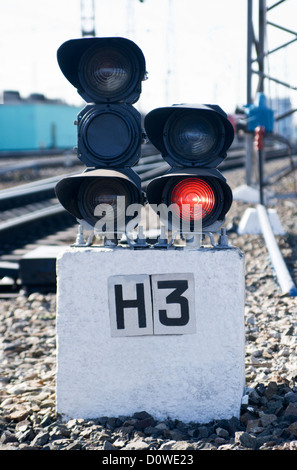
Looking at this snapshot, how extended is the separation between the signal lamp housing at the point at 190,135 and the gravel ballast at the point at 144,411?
1368 millimetres

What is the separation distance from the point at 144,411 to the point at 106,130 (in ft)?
5.04

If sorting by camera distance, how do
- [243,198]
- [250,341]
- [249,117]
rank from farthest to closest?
[243,198] < [249,117] < [250,341]

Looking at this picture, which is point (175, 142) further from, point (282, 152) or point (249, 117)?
point (282, 152)

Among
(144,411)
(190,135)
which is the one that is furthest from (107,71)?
(144,411)

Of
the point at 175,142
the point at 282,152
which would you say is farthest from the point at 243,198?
the point at 282,152

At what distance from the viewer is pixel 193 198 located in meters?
2.83

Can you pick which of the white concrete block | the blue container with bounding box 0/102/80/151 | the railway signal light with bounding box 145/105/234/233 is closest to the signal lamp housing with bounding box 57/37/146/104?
the railway signal light with bounding box 145/105/234/233

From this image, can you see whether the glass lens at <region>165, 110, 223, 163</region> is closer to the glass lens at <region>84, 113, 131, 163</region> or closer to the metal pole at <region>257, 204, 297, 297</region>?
the glass lens at <region>84, 113, 131, 163</region>

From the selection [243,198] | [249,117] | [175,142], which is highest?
[249,117]

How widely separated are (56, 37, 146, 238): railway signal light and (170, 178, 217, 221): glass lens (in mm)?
205

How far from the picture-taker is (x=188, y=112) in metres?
2.86
